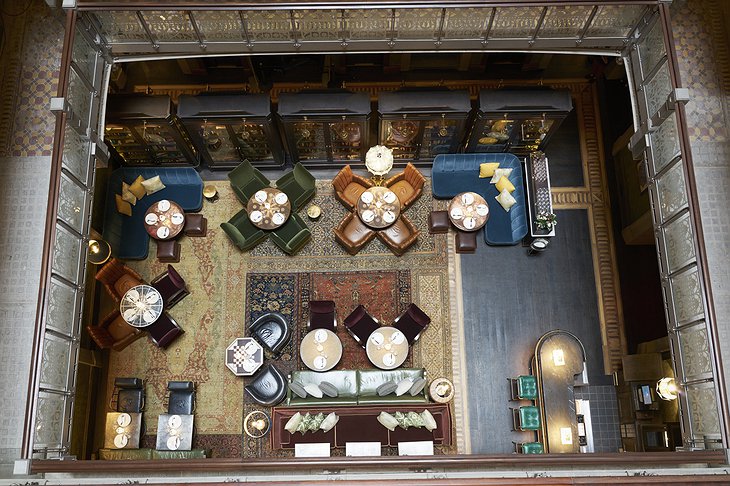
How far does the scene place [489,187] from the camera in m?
9.32

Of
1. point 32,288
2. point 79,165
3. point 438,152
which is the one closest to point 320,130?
point 438,152

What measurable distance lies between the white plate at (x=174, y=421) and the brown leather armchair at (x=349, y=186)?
12.4 ft

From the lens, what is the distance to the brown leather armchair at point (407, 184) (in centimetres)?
900

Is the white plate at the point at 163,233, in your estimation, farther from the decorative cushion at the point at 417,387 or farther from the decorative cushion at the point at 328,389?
the decorative cushion at the point at 417,387

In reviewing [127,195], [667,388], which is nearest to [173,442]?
[127,195]

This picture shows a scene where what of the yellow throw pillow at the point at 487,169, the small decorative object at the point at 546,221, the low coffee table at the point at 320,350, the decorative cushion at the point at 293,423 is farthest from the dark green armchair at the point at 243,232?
the small decorative object at the point at 546,221

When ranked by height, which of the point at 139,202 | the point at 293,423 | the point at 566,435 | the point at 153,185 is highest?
the point at 153,185

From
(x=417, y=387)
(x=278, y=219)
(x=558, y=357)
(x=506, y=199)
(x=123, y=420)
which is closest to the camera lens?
(x=417, y=387)

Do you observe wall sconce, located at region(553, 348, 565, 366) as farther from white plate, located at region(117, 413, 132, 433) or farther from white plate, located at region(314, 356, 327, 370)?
white plate, located at region(117, 413, 132, 433)

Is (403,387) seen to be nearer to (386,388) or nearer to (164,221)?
(386,388)

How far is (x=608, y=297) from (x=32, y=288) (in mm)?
7639

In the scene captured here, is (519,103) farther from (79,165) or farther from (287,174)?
(79,165)

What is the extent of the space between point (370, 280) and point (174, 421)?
3.30m

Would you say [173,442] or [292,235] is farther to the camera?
[292,235]
